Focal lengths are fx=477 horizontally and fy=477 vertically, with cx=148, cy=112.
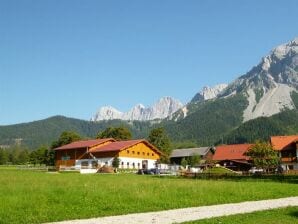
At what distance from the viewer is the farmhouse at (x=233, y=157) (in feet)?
380

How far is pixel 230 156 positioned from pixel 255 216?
11195 centimetres

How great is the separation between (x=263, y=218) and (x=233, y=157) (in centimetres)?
11113

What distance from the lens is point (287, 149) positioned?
114 m

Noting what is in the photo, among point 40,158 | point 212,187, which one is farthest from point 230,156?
point 212,187

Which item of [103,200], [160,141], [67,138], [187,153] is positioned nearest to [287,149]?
[160,141]

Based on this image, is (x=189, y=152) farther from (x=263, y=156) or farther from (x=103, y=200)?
(x=103, y=200)

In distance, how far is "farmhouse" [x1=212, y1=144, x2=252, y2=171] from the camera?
116m

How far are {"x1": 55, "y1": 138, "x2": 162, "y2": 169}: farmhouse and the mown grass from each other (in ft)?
239

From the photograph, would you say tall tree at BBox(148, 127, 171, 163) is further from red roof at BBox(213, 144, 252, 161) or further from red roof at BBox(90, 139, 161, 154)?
red roof at BBox(90, 139, 161, 154)

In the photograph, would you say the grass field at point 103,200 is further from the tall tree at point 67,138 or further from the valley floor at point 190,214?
the tall tree at point 67,138

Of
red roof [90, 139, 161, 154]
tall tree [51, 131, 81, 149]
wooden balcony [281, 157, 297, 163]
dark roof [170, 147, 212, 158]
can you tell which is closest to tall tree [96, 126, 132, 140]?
tall tree [51, 131, 81, 149]

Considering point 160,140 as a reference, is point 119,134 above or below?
above

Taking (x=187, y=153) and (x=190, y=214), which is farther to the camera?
(x=187, y=153)

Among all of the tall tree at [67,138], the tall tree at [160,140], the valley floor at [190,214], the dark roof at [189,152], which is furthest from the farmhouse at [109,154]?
the valley floor at [190,214]
